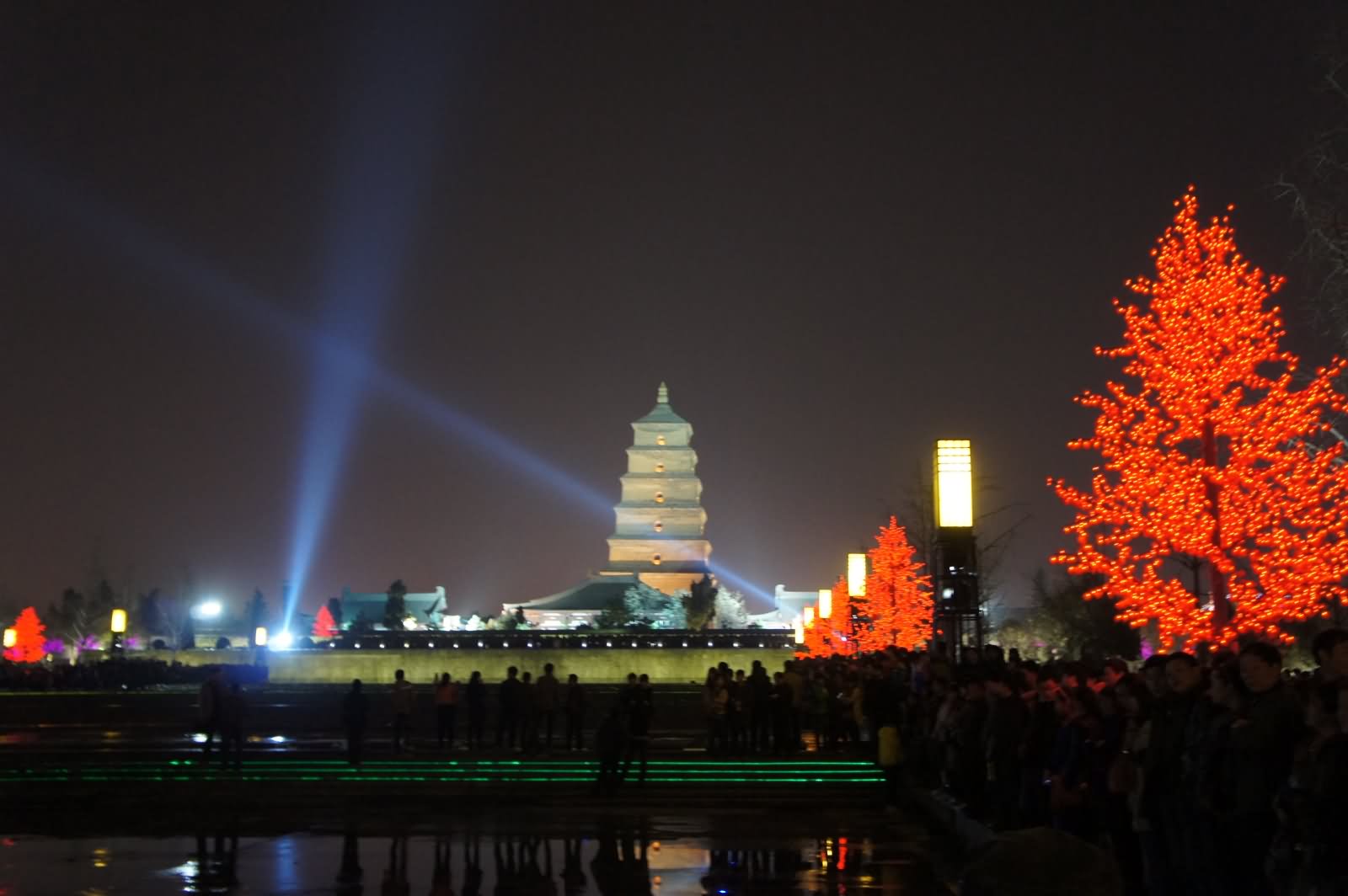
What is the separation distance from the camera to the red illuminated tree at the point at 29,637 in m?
101

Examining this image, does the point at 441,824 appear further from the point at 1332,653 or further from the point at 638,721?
the point at 1332,653

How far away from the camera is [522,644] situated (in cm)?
6981

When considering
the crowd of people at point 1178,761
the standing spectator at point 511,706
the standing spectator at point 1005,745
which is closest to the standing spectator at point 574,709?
the standing spectator at point 511,706

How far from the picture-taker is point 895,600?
162 feet

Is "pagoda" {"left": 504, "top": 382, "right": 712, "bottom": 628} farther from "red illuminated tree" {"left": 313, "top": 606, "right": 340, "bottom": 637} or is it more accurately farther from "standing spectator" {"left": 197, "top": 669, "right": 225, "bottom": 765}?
"standing spectator" {"left": 197, "top": 669, "right": 225, "bottom": 765}

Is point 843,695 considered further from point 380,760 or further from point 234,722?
point 234,722

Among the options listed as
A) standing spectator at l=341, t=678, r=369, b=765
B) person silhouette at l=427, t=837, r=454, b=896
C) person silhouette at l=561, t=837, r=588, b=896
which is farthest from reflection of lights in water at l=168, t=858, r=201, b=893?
standing spectator at l=341, t=678, r=369, b=765

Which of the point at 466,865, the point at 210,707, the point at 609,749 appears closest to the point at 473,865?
the point at 466,865

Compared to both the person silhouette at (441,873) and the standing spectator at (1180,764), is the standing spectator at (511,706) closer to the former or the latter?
the person silhouette at (441,873)

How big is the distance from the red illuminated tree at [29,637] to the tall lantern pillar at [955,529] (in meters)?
89.7

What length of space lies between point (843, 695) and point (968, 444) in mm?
5605

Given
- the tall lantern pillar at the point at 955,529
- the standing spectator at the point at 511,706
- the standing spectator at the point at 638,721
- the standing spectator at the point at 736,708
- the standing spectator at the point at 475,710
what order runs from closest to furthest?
the standing spectator at the point at 638,721
the tall lantern pillar at the point at 955,529
the standing spectator at the point at 736,708
the standing spectator at the point at 511,706
the standing spectator at the point at 475,710

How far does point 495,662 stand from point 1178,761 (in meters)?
55.5

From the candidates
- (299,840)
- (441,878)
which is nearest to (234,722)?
(299,840)
